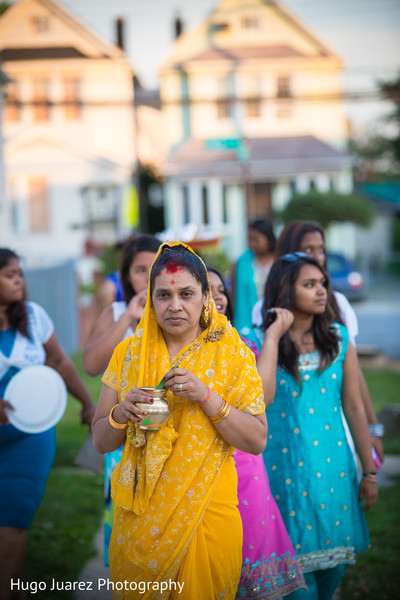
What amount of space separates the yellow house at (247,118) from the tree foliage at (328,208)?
2007mm

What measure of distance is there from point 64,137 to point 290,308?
25009 mm

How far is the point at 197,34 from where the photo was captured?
28094mm

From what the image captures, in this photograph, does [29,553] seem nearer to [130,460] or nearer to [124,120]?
[130,460]

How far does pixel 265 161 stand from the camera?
27250 millimetres

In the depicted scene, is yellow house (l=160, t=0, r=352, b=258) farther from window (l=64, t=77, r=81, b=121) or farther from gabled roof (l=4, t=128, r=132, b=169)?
window (l=64, t=77, r=81, b=121)

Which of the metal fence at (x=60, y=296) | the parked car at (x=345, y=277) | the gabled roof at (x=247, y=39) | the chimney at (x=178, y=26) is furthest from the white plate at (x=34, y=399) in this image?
the chimney at (x=178, y=26)

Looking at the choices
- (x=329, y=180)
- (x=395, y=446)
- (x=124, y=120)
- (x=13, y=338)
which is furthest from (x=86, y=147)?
(x=13, y=338)

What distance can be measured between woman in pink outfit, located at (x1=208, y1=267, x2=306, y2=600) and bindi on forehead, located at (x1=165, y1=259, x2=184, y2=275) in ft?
2.46

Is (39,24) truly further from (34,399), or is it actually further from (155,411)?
(155,411)

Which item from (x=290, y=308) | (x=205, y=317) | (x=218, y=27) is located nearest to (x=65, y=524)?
(x=290, y=308)

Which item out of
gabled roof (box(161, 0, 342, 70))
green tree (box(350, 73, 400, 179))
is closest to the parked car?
gabled roof (box(161, 0, 342, 70))

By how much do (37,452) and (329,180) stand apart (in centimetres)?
2603

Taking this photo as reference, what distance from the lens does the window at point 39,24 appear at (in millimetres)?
27859

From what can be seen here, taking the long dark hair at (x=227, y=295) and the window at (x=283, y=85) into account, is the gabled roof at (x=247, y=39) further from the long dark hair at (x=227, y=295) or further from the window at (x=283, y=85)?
the long dark hair at (x=227, y=295)
